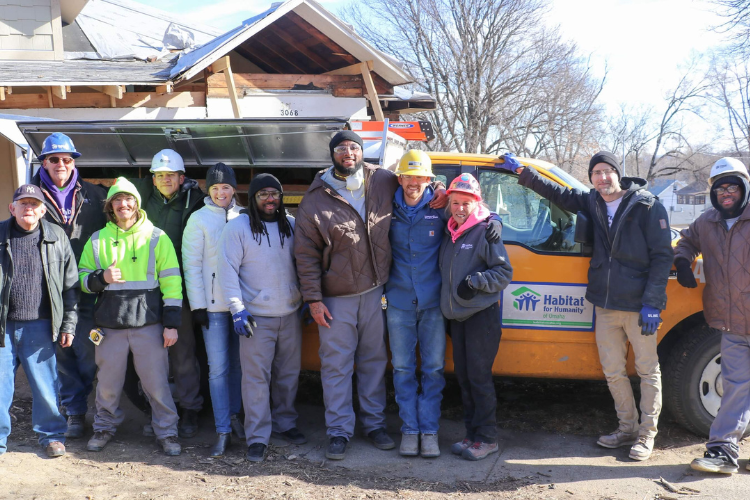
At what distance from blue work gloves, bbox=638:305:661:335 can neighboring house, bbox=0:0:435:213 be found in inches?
230

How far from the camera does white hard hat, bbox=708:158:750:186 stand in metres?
3.84

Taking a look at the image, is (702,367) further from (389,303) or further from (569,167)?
(569,167)

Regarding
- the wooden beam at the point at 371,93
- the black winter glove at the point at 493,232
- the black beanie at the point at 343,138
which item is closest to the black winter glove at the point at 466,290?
the black winter glove at the point at 493,232

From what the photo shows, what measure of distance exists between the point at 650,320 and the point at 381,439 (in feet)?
6.21

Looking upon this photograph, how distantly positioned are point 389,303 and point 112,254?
1.84 m

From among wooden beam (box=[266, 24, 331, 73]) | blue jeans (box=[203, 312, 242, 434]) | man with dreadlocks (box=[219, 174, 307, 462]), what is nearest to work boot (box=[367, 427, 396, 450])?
man with dreadlocks (box=[219, 174, 307, 462])

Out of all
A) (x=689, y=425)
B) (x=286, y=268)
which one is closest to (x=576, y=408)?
(x=689, y=425)

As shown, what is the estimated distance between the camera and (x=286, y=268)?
4.11 m

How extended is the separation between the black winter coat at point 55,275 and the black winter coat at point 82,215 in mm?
211

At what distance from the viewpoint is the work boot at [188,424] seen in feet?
14.7

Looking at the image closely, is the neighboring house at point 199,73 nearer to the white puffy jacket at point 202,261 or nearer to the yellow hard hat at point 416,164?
the white puffy jacket at point 202,261

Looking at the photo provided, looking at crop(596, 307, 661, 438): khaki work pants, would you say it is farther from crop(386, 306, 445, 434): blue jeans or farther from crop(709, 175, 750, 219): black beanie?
crop(386, 306, 445, 434): blue jeans

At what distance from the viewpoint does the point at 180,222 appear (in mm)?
4520

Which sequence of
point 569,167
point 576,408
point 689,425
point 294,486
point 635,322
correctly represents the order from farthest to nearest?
point 569,167 < point 576,408 < point 689,425 < point 635,322 < point 294,486
